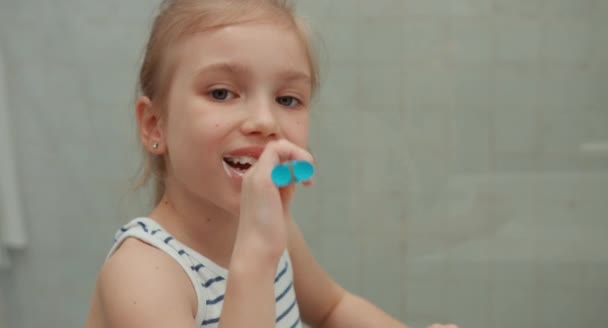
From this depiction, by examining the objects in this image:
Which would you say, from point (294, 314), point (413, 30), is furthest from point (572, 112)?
point (294, 314)

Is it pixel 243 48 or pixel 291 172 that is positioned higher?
pixel 243 48

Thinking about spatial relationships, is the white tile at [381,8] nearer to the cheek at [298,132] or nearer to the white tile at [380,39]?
the white tile at [380,39]

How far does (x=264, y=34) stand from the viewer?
0.72 meters

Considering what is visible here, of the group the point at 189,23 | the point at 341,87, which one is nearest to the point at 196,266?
the point at 189,23

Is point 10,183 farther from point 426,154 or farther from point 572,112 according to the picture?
point 572,112

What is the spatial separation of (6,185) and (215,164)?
65cm

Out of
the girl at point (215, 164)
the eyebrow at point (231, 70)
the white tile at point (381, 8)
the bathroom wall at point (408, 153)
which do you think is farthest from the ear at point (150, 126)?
the white tile at point (381, 8)

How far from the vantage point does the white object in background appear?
1.16 metres

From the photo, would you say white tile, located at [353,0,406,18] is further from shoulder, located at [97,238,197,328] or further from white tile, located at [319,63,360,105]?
shoulder, located at [97,238,197,328]

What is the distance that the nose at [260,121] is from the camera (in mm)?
683

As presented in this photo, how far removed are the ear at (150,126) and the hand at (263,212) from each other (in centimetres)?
20

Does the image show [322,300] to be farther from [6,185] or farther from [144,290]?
[6,185]

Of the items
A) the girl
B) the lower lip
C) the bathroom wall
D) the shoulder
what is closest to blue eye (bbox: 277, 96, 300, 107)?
the girl

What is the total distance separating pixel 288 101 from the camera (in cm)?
76
